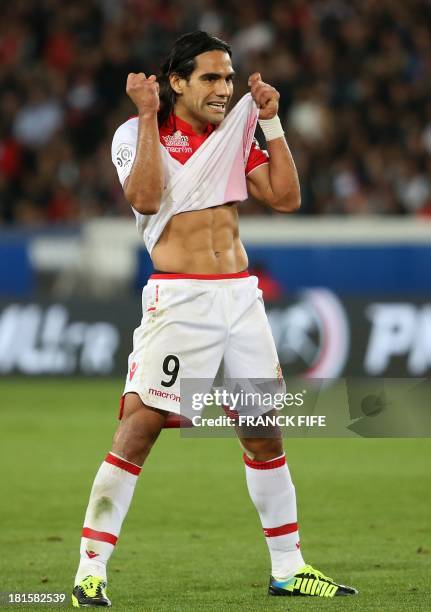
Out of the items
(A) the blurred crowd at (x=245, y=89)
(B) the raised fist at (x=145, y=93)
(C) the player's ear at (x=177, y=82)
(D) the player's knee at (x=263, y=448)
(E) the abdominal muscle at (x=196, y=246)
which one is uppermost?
(A) the blurred crowd at (x=245, y=89)

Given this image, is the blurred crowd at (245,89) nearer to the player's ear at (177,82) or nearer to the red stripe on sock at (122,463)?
the player's ear at (177,82)

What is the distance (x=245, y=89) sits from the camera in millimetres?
18969

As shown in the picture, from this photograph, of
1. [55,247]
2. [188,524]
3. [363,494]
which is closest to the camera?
[188,524]

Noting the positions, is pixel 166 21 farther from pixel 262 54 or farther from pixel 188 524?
pixel 188 524

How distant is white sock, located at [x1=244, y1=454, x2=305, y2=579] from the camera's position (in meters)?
6.00

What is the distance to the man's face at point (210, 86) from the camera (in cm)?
589

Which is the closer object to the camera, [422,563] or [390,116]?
[422,563]

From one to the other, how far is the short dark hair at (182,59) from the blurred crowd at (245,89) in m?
12.2

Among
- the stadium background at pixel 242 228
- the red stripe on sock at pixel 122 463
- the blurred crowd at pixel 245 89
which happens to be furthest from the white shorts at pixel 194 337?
the blurred crowd at pixel 245 89

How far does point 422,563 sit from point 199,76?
2602 mm

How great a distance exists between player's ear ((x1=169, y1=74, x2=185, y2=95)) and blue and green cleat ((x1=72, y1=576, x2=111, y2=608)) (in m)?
2.10

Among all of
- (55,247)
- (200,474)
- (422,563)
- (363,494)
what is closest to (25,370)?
(55,247)

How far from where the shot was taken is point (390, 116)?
19125mm

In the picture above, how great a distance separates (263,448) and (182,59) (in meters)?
1.71
